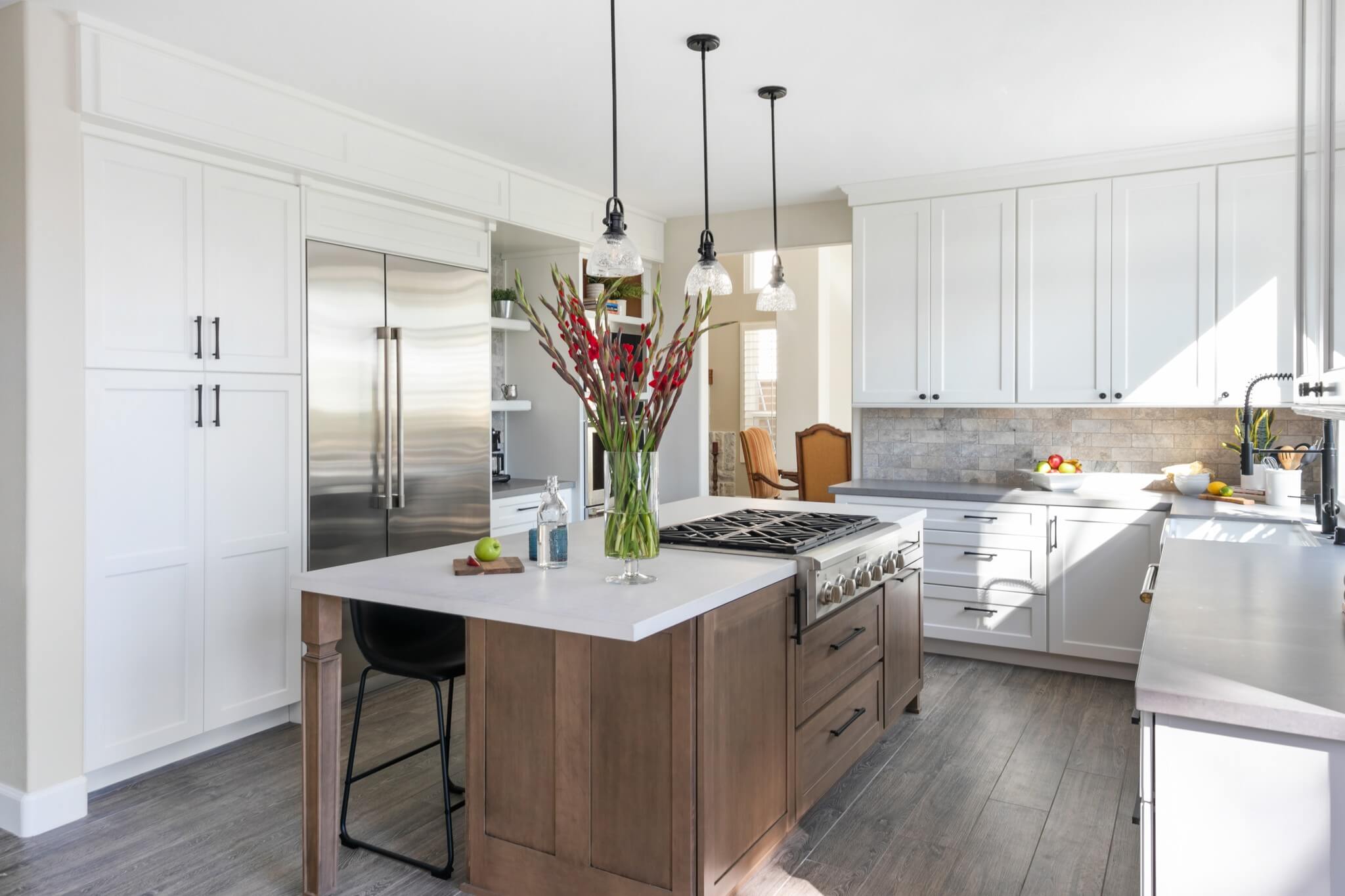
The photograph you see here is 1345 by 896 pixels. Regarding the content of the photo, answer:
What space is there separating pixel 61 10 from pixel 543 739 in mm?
2654

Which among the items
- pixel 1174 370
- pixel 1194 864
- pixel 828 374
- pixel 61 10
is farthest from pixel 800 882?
pixel 828 374

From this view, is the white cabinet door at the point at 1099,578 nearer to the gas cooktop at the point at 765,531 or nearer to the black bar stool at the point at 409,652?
the gas cooktop at the point at 765,531

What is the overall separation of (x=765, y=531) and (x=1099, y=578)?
2.16 metres

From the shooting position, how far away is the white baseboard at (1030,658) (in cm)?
420

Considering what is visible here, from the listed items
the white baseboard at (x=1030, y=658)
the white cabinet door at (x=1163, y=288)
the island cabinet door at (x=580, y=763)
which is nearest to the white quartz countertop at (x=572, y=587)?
the island cabinet door at (x=580, y=763)

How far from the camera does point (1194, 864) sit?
Result: 4.02ft

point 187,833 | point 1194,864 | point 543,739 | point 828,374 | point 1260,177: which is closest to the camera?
point 1194,864

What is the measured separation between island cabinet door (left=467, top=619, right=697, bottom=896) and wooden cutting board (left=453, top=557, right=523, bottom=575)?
0.13 meters

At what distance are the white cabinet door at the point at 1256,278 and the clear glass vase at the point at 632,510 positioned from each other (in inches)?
128

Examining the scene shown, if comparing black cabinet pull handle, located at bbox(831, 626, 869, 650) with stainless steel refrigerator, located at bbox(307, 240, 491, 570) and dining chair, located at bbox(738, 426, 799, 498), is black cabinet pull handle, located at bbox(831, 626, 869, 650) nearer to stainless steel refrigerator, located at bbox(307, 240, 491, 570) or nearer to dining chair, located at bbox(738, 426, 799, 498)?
stainless steel refrigerator, located at bbox(307, 240, 491, 570)

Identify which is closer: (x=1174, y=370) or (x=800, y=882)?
(x=800, y=882)

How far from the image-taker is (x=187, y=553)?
314 centimetres

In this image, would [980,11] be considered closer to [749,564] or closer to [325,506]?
[749,564]

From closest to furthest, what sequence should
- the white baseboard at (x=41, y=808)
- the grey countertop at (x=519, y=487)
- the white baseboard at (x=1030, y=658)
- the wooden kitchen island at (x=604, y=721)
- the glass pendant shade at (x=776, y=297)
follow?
the wooden kitchen island at (x=604, y=721)
the white baseboard at (x=41, y=808)
the glass pendant shade at (x=776, y=297)
the white baseboard at (x=1030, y=658)
the grey countertop at (x=519, y=487)
